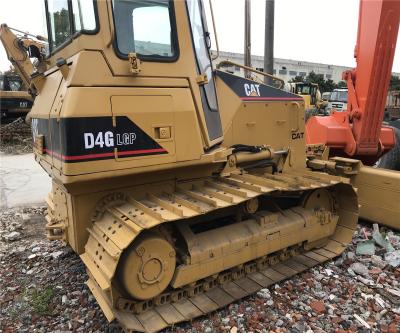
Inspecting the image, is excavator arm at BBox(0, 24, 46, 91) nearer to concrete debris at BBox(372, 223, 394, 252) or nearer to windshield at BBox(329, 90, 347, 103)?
concrete debris at BBox(372, 223, 394, 252)

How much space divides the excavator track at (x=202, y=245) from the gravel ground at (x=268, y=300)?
13cm

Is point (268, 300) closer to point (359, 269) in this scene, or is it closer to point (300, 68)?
point (359, 269)

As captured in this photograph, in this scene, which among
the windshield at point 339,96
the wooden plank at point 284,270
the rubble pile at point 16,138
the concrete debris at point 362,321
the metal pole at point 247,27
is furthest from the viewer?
the windshield at point 339,96

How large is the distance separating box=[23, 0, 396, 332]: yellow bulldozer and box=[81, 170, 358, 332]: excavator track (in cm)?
1

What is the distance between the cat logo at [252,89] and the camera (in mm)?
3887

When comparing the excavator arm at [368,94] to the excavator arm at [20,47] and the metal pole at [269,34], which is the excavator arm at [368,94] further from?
the excavator arm at [20,47]

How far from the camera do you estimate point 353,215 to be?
4.05m

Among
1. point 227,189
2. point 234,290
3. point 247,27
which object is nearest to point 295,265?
point 234,290

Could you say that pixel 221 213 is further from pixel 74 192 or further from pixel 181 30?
pixel 181 30

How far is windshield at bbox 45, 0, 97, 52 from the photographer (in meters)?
2.63

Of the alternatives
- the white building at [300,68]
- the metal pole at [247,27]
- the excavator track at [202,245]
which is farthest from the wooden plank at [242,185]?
the white building at [300,68]

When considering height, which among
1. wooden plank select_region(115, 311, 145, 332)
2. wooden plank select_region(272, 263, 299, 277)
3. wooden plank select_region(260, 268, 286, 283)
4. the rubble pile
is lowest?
the rubble pile

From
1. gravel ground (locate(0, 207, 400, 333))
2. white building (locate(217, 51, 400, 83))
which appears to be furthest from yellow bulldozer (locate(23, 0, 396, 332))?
white building (locate(217, 51, 400, 83))

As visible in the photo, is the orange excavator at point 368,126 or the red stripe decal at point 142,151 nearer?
→ the red stripe decal at point 142,151
